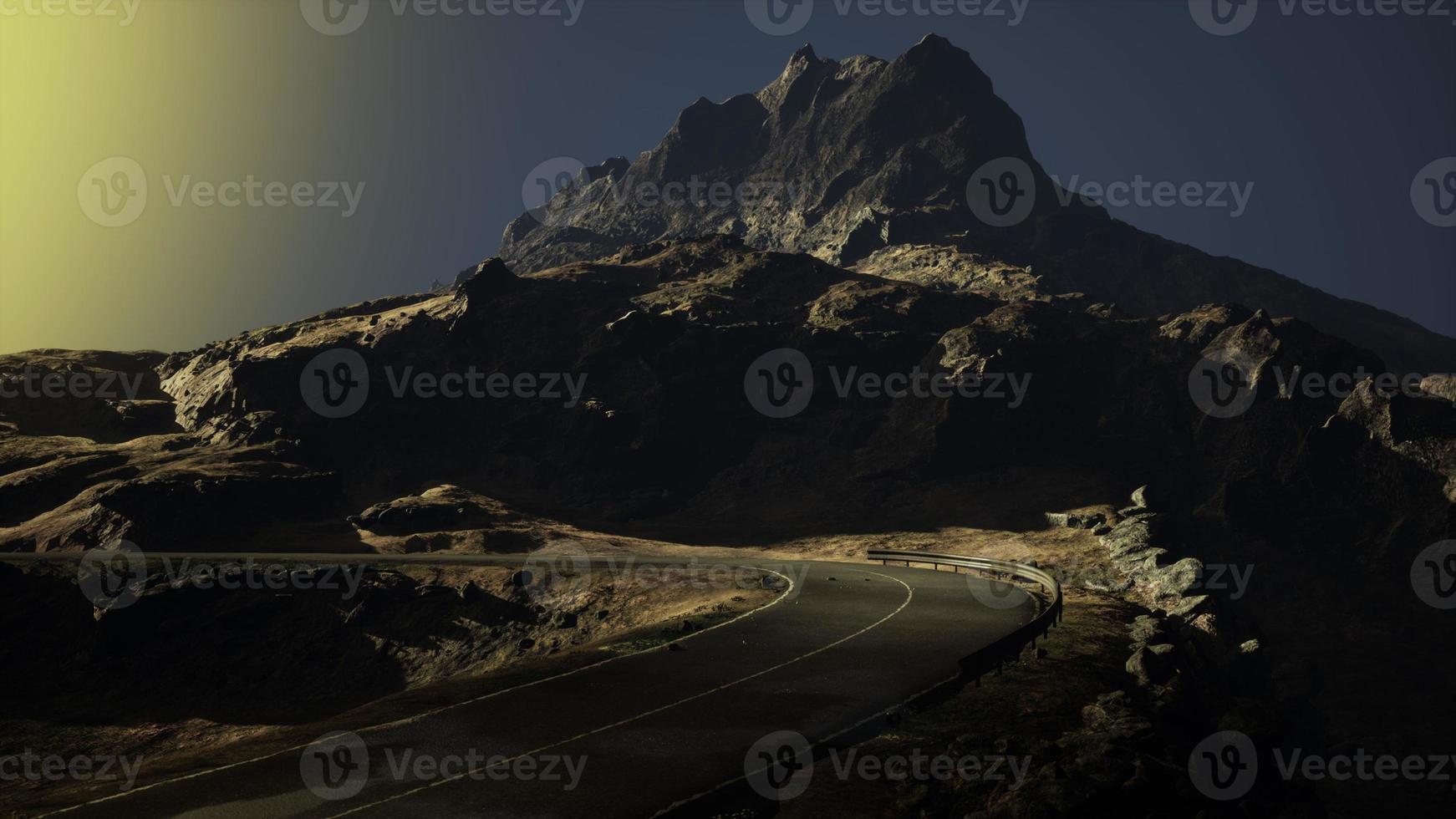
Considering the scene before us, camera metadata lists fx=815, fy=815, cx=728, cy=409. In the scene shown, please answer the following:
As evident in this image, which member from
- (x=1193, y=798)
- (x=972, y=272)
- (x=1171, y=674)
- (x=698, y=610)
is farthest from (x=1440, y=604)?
(x=972, y=272)

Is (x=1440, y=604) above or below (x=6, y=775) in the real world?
below

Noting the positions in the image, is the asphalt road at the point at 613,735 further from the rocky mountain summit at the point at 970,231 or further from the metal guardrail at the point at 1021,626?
the rocky mountain summit at the point at 970,231

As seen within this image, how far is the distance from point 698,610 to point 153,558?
1264 inches

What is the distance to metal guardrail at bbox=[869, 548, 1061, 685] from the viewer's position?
1781cm

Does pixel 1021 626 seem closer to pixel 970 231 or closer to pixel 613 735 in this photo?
pixel 613 735

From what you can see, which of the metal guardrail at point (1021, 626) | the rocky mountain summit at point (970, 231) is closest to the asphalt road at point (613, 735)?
the metal guardrail at point (1021, 626)

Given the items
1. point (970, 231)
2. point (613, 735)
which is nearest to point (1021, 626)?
point (613, 735)

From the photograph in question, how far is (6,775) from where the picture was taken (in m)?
26.1

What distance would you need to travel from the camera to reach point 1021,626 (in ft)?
75.9

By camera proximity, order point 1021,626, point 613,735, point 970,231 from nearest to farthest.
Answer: point 613,735, point 1021,626, point 970,231

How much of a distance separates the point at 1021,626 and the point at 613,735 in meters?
13.1

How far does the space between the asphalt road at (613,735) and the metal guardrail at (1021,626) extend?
1025mm

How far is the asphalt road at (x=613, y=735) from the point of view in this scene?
12531 millimetres

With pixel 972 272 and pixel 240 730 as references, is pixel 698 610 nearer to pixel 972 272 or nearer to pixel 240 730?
pixel 240 730
